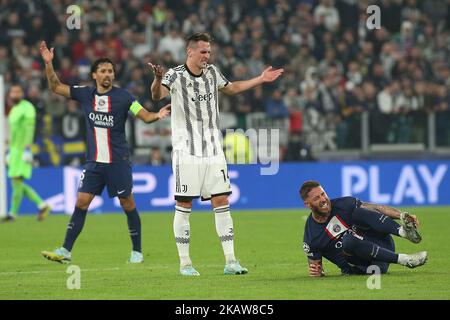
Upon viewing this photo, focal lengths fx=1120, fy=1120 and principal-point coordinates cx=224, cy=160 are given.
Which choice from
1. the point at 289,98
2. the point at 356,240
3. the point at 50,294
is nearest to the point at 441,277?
the point at 356,240

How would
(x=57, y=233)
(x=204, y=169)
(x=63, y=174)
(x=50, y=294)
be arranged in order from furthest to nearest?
(x=63, y=174)
(x=57, y=233)
(x=204, y=169)
(x=50, y=294)

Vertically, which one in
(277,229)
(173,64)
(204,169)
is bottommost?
(277,229)

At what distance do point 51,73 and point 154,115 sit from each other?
1.39 meters

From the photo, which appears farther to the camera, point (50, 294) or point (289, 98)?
point (289, 98)

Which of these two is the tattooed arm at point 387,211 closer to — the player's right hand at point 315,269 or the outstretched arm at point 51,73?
the player's right hand at point 315,269

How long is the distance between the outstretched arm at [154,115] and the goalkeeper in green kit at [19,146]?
705 centimetres

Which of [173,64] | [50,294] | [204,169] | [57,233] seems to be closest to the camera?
[50,294]

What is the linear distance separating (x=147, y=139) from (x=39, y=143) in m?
2.19

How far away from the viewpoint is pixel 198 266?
12.4 metres

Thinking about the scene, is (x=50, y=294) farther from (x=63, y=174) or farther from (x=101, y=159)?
(x=63, y=174)

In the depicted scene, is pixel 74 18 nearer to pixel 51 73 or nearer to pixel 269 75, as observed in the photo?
pixel 51 73

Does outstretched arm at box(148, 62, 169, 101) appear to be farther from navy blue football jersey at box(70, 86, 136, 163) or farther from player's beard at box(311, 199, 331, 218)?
navy blue football jersey at box(70, 86, 136, 163)

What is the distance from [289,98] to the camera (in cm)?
2419

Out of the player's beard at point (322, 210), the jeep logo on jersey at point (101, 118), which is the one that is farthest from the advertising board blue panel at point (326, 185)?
the player's beard at point (322, 210)
